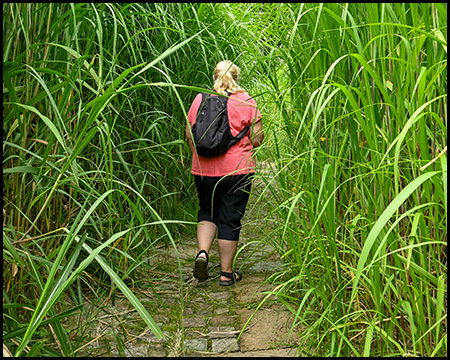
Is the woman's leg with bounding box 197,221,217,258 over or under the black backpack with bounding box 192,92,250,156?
under

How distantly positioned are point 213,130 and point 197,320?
1249 mm

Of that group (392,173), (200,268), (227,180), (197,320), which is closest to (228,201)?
(227,180)

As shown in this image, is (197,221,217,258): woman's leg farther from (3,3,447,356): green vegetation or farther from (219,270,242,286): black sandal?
(3,3,447,356): green vegetation

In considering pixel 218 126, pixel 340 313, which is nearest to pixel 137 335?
pixel 340 313

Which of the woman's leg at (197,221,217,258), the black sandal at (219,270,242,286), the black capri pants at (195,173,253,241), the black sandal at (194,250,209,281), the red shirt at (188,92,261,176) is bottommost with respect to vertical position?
the black sandal at (219,270,242,286)

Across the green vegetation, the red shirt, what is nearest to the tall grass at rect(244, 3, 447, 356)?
the green vegetation

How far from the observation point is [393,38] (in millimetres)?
1681

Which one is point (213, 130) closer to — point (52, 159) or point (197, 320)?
point (197, 320)

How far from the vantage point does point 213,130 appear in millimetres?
3338

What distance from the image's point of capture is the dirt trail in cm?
224

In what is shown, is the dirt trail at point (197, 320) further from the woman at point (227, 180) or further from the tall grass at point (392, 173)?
the tall grass at point (392, 173)

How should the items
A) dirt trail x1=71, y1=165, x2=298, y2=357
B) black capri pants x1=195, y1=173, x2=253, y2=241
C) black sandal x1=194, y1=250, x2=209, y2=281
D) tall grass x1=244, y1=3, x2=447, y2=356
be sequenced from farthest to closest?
black capri pants x1=195, y1=173, x2=253, y2=241, black sandal x1=194, y1=250, x2=209, y2=281, dirt trail x1=71, y1=165, x2=298, y2=357, tall grass x1=244, y1=3, x2=447, y2=356

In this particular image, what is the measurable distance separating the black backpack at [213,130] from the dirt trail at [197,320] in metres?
0.80

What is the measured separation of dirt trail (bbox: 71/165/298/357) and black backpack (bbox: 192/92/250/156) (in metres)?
0.80
